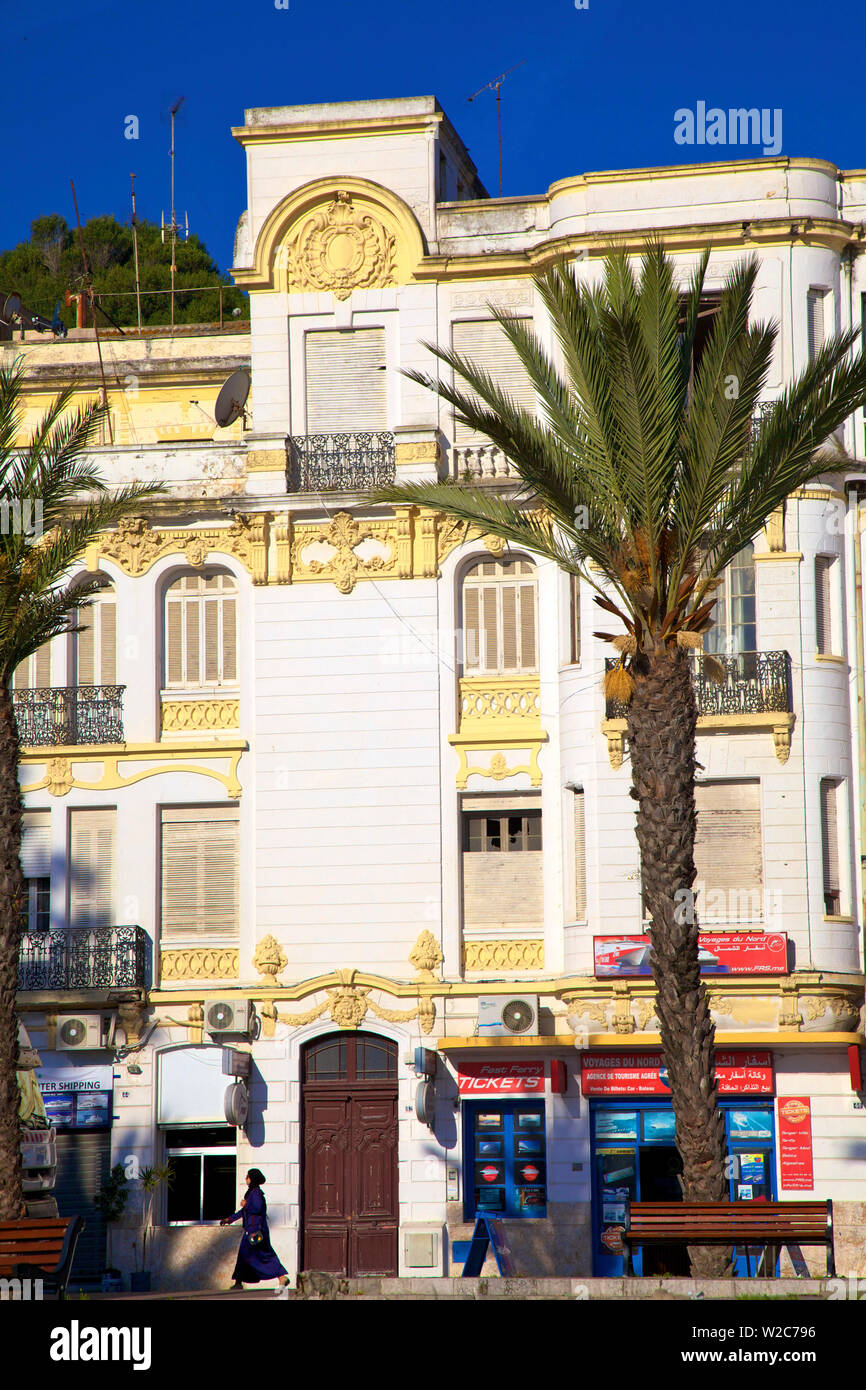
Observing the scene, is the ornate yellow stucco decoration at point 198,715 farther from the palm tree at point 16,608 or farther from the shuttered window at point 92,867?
the palm tree at point 16,608

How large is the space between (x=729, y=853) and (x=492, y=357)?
29.9 feet

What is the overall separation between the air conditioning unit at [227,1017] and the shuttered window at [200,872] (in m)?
1.44

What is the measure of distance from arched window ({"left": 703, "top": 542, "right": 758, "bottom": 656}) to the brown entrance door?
828 centimetres

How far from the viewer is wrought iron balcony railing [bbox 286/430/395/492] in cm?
3159

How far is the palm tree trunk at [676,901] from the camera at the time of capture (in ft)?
65.9

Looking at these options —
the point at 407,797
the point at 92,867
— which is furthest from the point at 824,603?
the point at 92,867

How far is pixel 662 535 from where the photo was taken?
813 inches

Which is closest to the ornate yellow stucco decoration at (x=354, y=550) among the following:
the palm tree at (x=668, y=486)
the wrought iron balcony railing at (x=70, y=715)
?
the wrought iron balcony railing at (x=70, y=715)

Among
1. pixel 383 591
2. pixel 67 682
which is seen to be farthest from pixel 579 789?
pixel 67 682

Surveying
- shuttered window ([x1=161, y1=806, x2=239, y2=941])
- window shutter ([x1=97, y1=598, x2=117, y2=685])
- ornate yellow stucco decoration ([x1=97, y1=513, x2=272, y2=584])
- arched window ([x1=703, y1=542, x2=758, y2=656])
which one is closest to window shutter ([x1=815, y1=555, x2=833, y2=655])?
arched window ([x1=703, y1=542, x2=758, y2=656])

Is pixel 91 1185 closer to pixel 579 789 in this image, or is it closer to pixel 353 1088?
pixel 353 1088

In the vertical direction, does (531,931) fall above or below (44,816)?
below
